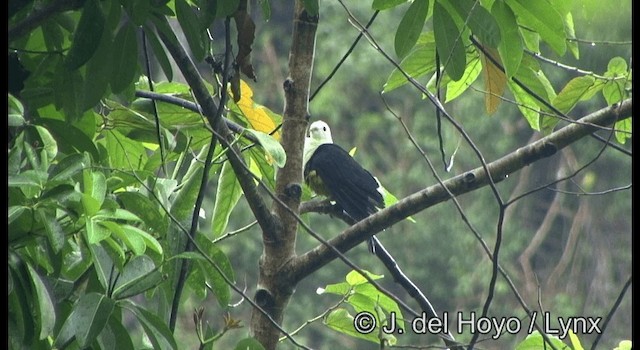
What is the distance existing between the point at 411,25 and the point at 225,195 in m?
0.45

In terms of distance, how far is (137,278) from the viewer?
106cm

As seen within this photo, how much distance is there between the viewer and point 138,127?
4.72 ft

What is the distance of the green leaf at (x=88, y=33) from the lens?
1004 mm

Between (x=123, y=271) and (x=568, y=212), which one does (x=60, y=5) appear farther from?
(x=568, y=212)

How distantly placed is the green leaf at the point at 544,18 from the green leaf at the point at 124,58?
1.45 feet

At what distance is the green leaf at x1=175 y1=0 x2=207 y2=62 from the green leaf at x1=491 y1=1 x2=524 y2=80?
35 centimetres

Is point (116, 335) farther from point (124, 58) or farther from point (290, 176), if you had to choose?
point (290, 176)

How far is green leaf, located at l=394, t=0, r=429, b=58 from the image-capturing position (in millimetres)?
1224


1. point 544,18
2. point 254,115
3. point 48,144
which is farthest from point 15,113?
point 254,115

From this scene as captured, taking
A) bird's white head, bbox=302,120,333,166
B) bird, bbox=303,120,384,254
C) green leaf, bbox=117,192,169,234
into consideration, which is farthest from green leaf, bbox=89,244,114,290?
bird's white head, bbox=302,120,333,166

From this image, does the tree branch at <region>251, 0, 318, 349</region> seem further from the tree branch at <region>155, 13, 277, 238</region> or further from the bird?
the bird

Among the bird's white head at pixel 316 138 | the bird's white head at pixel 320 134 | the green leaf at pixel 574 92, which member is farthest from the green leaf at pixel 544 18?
the bird's white head at pixel 320 134
